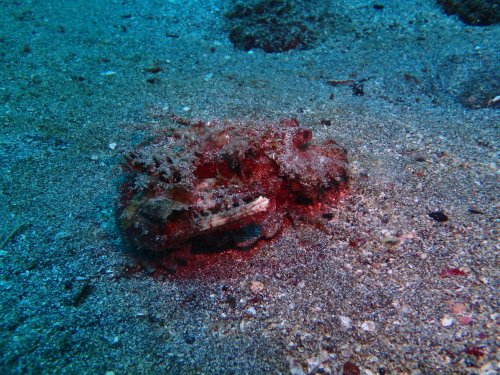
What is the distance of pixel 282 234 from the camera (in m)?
3.10

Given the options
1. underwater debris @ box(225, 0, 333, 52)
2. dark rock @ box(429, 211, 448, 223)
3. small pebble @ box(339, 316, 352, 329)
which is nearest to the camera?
small pebble @ box(339, 316, 352, 329)

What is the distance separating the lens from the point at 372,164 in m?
3.73

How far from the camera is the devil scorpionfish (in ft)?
8.52

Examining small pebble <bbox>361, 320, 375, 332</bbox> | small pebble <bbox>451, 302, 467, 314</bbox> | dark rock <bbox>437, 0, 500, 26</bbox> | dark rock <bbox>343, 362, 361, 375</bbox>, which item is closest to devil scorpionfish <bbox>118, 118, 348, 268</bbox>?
small pebble <bbox>361, 320, 375, 332</bbox>

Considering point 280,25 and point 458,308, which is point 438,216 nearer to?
point 458,308

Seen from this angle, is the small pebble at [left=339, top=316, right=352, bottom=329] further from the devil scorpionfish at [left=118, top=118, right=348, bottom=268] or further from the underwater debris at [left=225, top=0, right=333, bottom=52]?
the underwater debris at [left=225, top=0, right=333, bottom=52]

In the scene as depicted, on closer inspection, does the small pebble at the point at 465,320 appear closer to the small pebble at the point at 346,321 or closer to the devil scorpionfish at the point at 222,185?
the small pebble at the point at 346,321

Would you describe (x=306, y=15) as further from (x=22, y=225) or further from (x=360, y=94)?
(x=22, y=225)

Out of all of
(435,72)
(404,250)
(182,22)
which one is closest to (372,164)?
(404,250)

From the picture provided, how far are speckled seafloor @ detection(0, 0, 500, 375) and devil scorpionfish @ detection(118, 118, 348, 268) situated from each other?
27 cm

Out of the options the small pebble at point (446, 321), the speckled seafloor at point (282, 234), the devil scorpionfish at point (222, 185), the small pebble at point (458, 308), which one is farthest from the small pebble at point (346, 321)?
the devil scorpionfish at point (222, 185)

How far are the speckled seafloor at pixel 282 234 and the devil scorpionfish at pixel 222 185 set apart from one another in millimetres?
274

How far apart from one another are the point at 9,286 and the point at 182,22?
672 centimetres

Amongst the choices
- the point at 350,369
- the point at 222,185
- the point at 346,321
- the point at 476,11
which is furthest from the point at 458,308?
the point at 476,11
